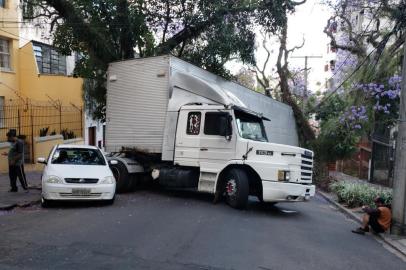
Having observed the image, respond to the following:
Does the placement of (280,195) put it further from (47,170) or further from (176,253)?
(47,170)

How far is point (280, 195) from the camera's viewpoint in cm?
1144

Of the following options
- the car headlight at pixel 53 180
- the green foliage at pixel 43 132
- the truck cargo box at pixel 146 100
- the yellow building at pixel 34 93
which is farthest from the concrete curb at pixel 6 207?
the green foliage at pixel 43 132

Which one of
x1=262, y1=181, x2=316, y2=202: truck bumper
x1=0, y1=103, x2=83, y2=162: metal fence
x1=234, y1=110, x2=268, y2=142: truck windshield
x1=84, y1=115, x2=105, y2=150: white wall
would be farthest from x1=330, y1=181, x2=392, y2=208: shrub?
x1=84, y1=115, x2=105, y2=150: white wall

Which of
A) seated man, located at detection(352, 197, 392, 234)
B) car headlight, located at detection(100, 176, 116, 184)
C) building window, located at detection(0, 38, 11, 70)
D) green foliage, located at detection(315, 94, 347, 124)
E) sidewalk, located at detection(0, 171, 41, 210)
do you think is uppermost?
building window, located at detection(0, 38, 11, 70)

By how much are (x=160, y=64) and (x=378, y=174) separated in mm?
15462

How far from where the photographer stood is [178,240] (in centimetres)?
805

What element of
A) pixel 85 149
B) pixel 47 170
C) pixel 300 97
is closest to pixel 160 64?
pixel 85 149

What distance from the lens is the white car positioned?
35.6ft

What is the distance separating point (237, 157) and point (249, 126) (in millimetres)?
1181

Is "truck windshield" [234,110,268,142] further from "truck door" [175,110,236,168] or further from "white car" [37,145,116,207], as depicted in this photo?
"white car" [37,145,116,207]

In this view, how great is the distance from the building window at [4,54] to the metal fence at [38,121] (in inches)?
101

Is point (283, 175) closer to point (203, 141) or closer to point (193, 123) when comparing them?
point (203, 141)

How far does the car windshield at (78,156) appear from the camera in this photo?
11.9 metres

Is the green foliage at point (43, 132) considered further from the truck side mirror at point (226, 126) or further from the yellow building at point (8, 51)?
the truck side mirror at point (226, 126)
